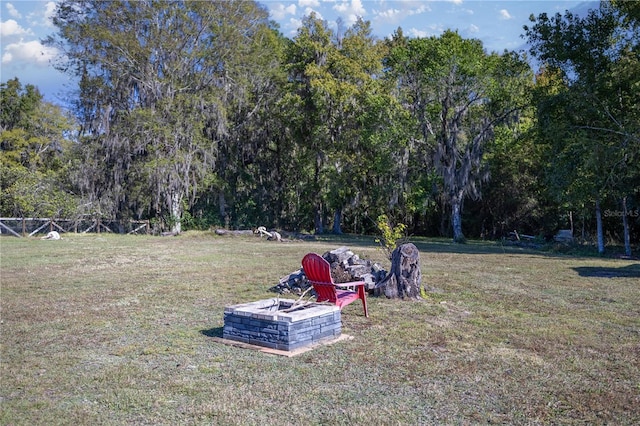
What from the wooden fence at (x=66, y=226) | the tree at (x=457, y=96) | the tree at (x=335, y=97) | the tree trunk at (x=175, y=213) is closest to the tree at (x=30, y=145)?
the wooden fence at (x=66, y=226)

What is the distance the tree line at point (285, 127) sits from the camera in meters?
23.5

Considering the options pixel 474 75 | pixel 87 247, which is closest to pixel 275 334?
pixel 87 247

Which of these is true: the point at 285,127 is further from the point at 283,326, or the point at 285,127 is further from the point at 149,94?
the point at 283,326

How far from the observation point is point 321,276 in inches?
259

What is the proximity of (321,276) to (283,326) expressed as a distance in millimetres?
1325

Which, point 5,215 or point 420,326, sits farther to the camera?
point 5,215

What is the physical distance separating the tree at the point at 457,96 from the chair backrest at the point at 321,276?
18.3 metres

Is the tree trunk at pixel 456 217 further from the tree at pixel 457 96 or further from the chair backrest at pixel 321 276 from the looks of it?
the chair backrest at pixel 321 276

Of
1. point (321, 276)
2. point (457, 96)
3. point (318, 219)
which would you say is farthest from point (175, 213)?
point (321, 276)

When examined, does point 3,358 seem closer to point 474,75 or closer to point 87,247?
point 87,247

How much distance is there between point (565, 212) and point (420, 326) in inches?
917

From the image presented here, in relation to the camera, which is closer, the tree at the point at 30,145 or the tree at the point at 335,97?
→ the tree at the point at 30,145

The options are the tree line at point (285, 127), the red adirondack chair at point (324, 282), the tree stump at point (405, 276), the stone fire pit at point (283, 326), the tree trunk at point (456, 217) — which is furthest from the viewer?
the tree trunk at point (456, 217)

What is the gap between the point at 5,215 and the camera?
26.6 meters
